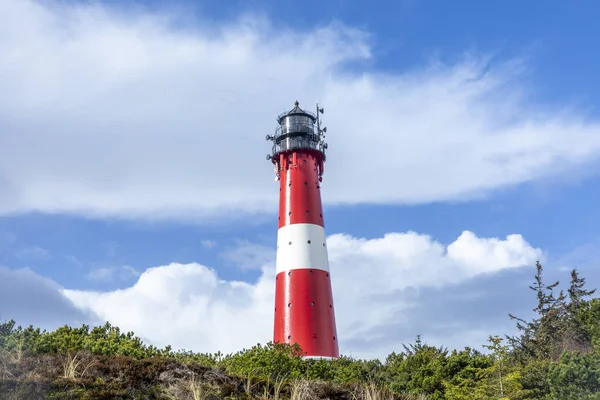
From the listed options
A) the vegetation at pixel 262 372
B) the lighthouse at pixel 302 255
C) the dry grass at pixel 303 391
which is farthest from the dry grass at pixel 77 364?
the lighthouse at pixel 302 255

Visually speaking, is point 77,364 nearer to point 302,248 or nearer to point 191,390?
point 191,390

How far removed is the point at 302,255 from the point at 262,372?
13.3m

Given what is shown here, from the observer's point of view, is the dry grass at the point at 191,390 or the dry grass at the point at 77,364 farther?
the dry grass at the point at 77,364

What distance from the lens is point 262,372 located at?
809 inches

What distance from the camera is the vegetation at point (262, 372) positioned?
13109 mm

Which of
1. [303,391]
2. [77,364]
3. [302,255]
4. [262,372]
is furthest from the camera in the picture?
[302,255]

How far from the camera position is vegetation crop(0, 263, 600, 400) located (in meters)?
13.1

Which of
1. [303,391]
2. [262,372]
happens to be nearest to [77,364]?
[303,391]

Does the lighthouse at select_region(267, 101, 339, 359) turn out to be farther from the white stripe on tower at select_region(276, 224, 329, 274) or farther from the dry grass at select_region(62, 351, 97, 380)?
the dry grass at select_region(62, 351, 97, 380)

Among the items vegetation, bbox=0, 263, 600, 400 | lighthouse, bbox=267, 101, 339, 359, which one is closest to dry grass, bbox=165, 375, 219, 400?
vegetation, bbox=0, 263, 600, 400

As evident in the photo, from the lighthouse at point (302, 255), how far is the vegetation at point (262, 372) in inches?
102

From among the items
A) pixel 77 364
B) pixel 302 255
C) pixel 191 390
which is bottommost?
pixel 191 390

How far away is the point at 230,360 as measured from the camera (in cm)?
2275

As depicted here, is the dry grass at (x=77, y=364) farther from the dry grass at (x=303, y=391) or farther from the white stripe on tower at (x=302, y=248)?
the white stripe on tower at (x=302, y=248)
